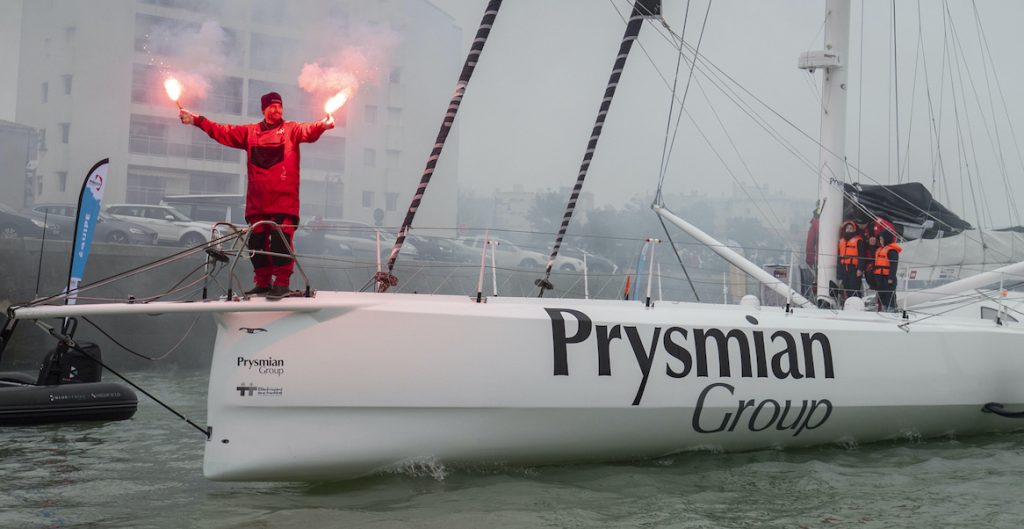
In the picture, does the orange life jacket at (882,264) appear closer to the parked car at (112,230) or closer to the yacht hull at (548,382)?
the yacht hull at (548,382)

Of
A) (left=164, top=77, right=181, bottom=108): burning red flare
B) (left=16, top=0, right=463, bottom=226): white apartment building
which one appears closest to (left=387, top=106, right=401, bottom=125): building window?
(left=16, top=0, right=463, bottom=226): white apartment building

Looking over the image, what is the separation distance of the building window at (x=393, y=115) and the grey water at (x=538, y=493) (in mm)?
18715

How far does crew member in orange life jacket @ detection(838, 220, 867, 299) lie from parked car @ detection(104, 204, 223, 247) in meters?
11.2

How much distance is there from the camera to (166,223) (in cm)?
1702

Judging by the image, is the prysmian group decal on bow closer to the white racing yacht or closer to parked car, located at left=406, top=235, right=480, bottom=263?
the white racing yacht

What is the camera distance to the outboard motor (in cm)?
763

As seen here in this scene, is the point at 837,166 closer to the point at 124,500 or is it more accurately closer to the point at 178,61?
the point at 124,500

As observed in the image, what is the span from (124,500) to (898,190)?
7501 millimetres

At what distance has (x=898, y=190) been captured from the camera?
9.48 metres

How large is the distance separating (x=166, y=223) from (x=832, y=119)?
12.1 meters

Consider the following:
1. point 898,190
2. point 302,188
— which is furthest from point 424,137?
point 898,190

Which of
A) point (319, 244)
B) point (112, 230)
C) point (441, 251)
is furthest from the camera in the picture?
point (441, 251)

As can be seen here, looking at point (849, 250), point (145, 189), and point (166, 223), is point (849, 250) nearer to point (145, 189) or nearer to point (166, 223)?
point (166, 223)

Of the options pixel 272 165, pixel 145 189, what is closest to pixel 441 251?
pixel 145 189
